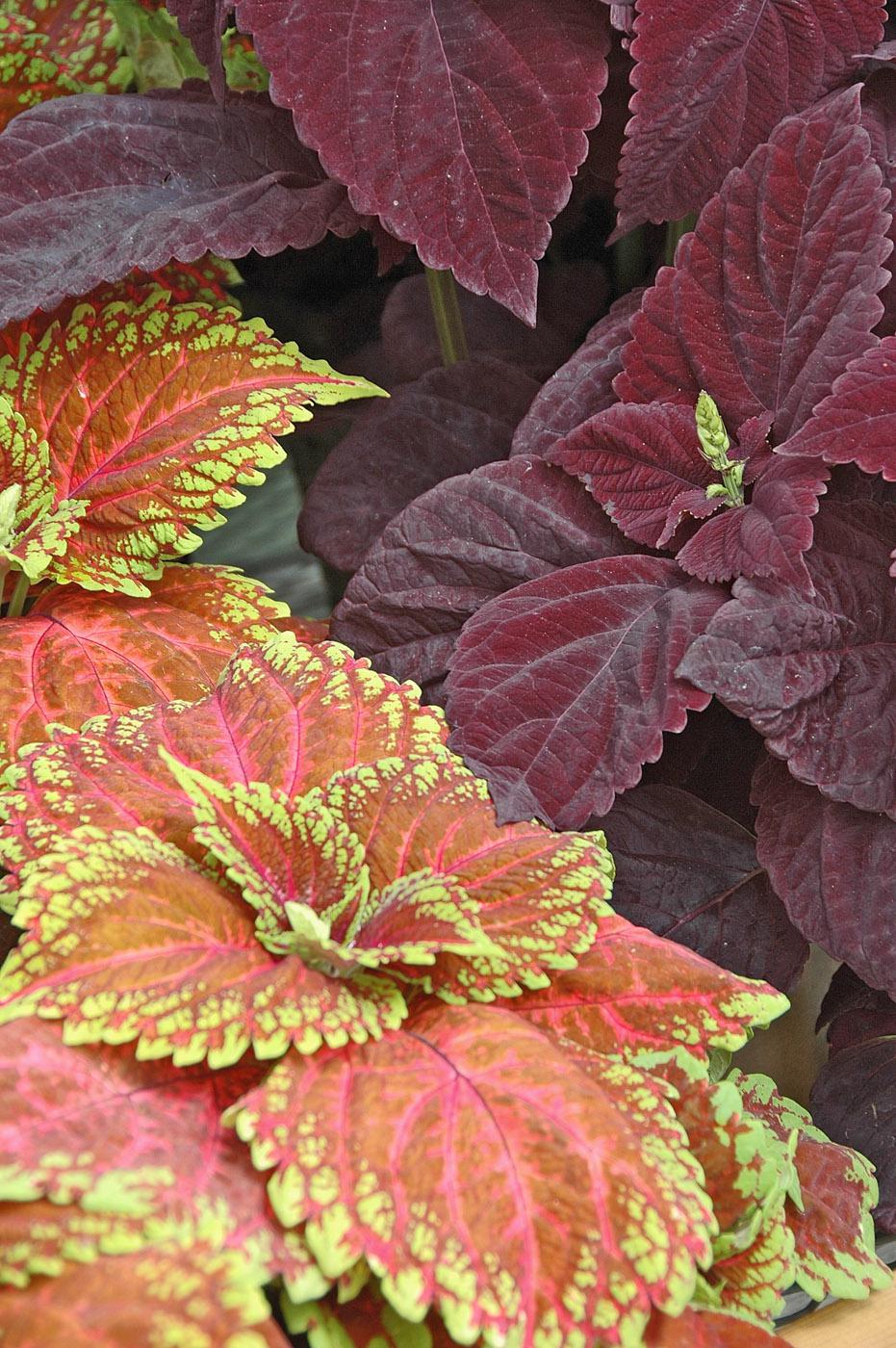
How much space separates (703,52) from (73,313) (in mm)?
375

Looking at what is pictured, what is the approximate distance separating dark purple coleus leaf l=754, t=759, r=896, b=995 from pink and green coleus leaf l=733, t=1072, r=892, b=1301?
0.28 feet

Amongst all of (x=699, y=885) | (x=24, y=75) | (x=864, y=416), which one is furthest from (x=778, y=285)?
(x=24, y=75)

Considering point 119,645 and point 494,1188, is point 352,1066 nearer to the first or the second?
point 494,1188

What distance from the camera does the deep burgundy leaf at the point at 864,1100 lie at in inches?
25.6

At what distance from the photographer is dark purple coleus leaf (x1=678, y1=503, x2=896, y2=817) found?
54cm

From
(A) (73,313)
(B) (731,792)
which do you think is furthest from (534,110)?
(B) (731,792)

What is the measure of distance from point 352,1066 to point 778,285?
16.6 inches

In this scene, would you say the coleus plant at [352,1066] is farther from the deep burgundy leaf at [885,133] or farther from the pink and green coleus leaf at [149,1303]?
the deep burgundy leaf at [885,133]

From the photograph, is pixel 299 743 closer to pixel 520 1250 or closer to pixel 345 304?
pixel 520 1250

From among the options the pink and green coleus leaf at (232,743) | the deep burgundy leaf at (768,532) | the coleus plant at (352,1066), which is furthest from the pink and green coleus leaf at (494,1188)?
the deep burgundy leaf at (768,532)

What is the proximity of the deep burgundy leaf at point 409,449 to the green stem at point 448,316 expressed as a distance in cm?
3

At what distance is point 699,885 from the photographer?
68 centimetres

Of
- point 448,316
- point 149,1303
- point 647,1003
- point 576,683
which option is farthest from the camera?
point 448,316

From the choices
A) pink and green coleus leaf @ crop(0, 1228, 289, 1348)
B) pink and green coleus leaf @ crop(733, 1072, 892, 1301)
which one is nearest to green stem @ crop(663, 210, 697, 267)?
pink and green coleus leaf @ crop(733, 1072, 892, 1301)
